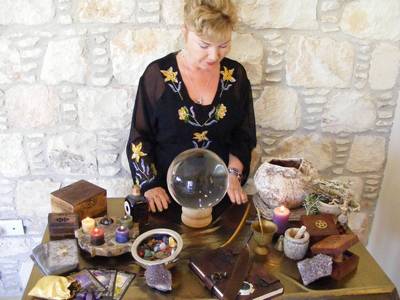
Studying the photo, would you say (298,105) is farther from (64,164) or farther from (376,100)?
(64,164)

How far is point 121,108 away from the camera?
158 cm

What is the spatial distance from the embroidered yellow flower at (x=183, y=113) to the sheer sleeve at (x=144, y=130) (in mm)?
93

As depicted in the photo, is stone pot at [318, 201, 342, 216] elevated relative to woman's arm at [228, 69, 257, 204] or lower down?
lower down

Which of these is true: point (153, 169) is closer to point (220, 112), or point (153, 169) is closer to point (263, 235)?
point (220, 112)

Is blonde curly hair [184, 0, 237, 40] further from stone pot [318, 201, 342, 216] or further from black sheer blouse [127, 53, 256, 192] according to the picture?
stone pot [318, 201, 342, 216]

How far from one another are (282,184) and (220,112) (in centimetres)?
33

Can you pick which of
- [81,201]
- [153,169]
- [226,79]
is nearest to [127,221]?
[81,201]

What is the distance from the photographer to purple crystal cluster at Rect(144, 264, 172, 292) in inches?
39.1

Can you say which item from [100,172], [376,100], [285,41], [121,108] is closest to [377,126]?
[376,100]

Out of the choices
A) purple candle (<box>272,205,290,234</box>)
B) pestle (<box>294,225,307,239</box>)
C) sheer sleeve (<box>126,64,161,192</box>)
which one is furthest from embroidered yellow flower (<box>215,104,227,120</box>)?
pestle (<box>294,225,307,239</box>)

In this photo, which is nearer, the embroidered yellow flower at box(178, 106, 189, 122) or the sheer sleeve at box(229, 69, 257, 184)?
the embroidered yellow flower at box(178, 106, 189, 122)

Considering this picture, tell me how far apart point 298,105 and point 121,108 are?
0.71 metres

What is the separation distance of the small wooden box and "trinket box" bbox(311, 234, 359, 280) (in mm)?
675

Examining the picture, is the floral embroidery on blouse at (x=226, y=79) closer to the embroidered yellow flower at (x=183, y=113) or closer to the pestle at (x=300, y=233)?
the embroidered yellow flower at (x=183, y=113)
